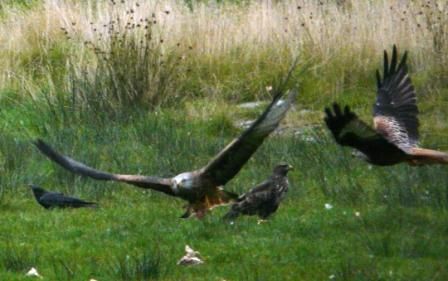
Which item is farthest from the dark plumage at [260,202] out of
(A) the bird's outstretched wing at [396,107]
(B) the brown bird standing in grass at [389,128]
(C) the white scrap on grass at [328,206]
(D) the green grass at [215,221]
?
(A) the bird's outstretched wing at [396,107]

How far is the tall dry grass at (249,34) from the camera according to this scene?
54.7ft

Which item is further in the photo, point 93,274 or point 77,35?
point 77,35

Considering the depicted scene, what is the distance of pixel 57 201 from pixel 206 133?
410cm

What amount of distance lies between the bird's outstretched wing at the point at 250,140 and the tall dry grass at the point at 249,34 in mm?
7629

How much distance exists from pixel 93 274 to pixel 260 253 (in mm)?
1204

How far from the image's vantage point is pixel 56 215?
33.9 ft

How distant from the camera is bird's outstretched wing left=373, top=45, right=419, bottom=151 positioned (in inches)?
400

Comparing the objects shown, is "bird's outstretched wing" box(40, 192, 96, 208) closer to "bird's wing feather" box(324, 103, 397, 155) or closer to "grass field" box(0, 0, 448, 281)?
"grass field" box(0, 0, 448, 281)

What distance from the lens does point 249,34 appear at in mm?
17922

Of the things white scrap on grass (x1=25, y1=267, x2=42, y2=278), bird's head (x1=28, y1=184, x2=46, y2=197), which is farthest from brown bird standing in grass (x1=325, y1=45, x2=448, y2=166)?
bird's head (x1=28, y1=184, x2=46, y2=197)

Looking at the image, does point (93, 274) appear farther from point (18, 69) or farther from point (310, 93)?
point (18, 69)

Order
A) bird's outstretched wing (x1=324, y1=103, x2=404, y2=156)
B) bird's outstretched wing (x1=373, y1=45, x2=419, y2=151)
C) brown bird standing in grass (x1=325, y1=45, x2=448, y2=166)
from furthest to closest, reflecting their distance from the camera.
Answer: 1. bird's outstretched wing (x1=373, y1=45, x2=419, y2=151)
2. brown bird standing in grass (x1=325, y1=45, x2=448, y2=166)
3. bird's outstretched wing (x1=324, y1=103, x2=404, y2=156)

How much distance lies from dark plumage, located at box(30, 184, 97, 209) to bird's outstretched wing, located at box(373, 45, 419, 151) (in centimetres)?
252

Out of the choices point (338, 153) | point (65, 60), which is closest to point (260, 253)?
point (338, 153)
